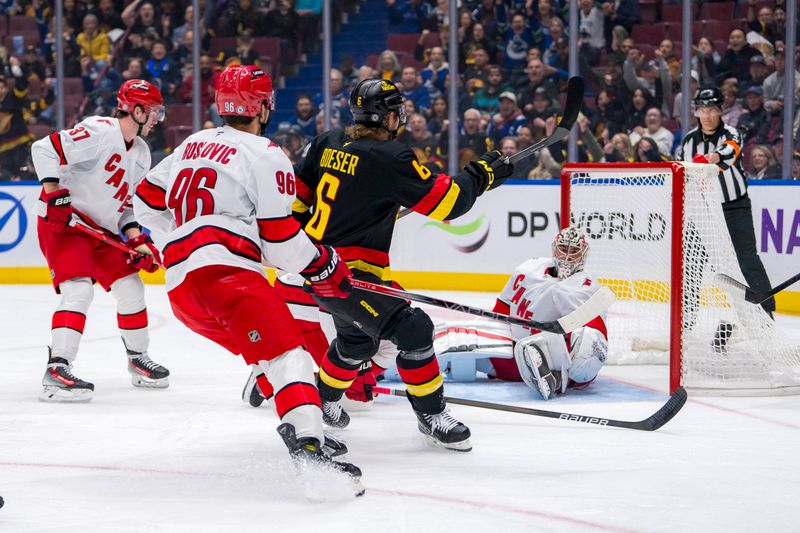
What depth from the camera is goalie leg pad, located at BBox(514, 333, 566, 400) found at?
4102mm

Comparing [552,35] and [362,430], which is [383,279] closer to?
[362,430]

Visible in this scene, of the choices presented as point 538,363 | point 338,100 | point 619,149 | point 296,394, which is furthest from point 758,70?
point 296,394

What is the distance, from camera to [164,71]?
9133mm

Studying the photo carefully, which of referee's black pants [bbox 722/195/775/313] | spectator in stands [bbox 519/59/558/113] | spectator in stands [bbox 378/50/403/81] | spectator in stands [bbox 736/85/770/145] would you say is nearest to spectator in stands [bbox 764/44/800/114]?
spectator in stands [bbox 736/85/770/145]

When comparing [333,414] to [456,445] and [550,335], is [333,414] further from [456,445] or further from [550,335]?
[550,335]

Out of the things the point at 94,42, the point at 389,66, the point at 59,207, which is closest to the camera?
the point at 59,207

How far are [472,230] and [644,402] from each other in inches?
151

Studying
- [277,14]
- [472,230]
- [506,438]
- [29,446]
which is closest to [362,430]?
[506,438]

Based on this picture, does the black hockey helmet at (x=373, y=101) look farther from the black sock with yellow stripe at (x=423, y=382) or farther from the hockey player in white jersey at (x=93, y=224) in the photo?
the hockey player in white jersey at (x=93, y=224)

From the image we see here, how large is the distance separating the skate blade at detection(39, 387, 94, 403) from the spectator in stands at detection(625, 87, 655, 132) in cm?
466

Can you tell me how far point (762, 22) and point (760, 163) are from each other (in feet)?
3.12

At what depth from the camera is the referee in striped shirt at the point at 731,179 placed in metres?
5.20

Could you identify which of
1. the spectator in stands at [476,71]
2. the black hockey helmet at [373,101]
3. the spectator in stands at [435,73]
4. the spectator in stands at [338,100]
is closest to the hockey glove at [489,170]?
the black hockey helmet at [373,101]

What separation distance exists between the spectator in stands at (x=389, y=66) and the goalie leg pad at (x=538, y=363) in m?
4.84
